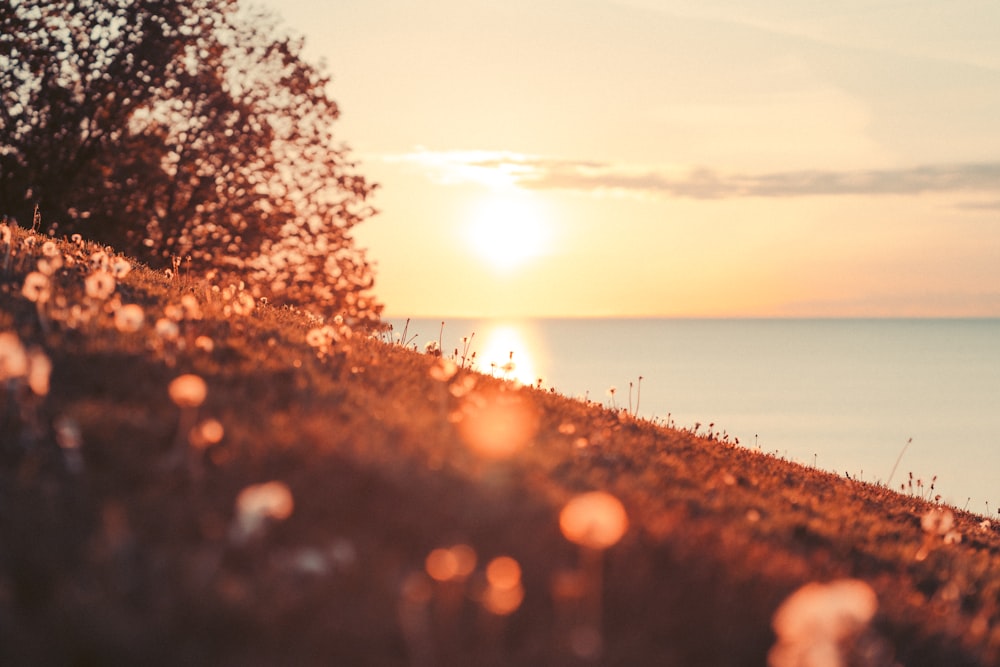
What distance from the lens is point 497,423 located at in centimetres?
716

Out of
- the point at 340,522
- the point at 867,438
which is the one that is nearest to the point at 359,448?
the point at 340,522

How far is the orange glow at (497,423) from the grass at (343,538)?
8cm

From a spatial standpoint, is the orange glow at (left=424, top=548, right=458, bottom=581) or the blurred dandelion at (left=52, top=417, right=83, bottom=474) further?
the blurred dandelion at (left=52, top=417, right=83, bottom=474)

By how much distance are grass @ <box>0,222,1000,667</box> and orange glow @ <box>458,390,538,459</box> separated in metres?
0.08

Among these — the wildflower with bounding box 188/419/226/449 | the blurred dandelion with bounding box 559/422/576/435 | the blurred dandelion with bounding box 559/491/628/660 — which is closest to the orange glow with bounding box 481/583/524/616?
the blurred dandelion with bounding box 559/491/628/660

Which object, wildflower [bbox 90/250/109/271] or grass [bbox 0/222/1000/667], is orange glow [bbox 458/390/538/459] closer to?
grass [bbox 0/222/1000/667]

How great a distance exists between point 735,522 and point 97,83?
74.0ft

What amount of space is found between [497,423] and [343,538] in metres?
3.28

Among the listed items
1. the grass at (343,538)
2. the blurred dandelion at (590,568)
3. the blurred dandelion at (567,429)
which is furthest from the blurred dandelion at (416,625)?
the blurred dandelion at (567,429)

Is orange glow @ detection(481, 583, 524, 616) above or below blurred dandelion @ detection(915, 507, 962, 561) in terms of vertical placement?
below

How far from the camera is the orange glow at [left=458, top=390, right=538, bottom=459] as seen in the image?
6.06 metres

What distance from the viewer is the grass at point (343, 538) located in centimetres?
329

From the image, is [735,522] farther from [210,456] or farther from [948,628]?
[210,456]

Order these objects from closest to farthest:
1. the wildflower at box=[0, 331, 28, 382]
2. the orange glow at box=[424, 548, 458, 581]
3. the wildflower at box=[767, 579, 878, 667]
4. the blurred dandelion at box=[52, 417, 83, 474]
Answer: the wildflower at box=[767, 579, 878, 667]
the orange glow at box=[424, 548, 458, 581]
the blurred dandelion at box=[52, 417, 83, 474]
the wildflower at box=[0, 331, 28, 382]
